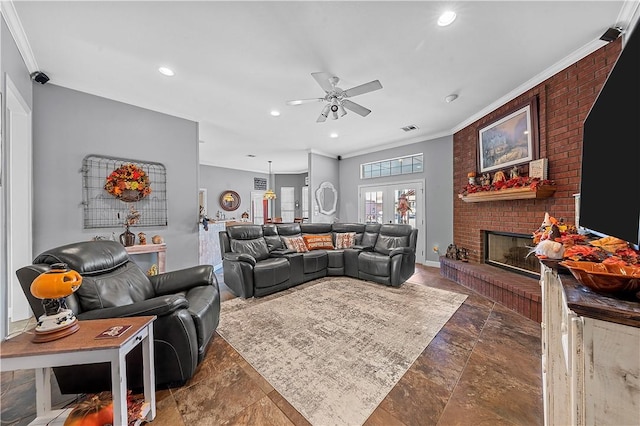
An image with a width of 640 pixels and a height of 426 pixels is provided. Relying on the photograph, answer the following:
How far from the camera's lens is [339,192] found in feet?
23.7

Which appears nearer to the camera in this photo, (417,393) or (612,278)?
(612,278)

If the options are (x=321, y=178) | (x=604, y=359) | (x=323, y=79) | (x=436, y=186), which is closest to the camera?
(x=604, y=359)

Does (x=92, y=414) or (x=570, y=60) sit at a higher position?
(x=570, y=60)

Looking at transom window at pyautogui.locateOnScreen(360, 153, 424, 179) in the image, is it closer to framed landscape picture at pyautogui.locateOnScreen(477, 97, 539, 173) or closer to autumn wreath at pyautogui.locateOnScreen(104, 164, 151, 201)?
framed landscape picture at pyautogui.locateOnScreen(477, 97, 539, 173)

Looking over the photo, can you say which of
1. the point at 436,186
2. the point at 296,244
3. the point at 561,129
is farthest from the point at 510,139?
the point at 296,244

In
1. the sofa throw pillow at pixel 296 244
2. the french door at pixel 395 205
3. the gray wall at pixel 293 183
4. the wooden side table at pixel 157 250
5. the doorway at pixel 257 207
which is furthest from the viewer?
the gray wall at pixel 293 183

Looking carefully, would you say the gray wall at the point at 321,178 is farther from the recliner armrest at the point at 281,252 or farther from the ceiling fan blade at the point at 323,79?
the ceiling fan blade at the point at 323,79

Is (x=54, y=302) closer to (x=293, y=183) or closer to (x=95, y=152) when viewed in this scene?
(x=95, y=152)

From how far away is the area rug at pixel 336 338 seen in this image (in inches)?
63.6

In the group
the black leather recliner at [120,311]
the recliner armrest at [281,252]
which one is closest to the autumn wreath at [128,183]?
the black leather recliner at [120,311]

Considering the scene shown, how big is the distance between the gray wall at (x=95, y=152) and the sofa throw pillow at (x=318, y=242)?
1976mm

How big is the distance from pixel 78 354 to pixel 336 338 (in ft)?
6.03

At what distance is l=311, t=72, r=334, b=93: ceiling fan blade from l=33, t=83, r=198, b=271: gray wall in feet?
8.94

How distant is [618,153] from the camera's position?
125cm
